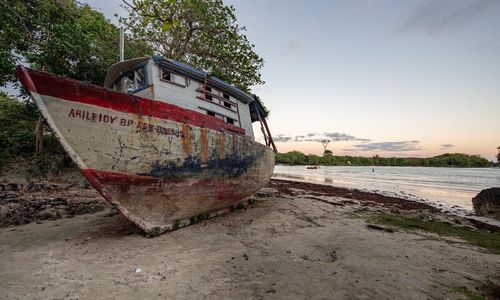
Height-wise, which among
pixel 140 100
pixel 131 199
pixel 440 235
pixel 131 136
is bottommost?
pixel 440 235

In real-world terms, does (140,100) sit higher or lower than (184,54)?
lower

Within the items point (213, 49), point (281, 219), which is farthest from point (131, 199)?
point (213, 49)

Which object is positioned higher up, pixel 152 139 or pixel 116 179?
pixel 152 139

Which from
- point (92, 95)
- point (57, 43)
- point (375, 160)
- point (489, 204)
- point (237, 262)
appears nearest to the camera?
point (237, 262)

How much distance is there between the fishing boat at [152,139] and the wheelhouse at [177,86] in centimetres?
3

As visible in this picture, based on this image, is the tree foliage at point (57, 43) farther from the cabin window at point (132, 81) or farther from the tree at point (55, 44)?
the cabin window at point (132, 81)

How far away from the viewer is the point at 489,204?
9.51 m

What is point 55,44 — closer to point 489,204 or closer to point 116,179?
point 116,179

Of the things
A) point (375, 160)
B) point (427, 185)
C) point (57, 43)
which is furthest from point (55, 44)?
point (375, 160)

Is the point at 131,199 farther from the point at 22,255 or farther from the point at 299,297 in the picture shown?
the point at 299,297

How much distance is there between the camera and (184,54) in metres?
15.1

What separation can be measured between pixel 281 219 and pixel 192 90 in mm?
3984

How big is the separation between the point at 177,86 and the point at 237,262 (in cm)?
414

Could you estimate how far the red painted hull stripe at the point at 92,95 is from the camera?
3.62 meters
